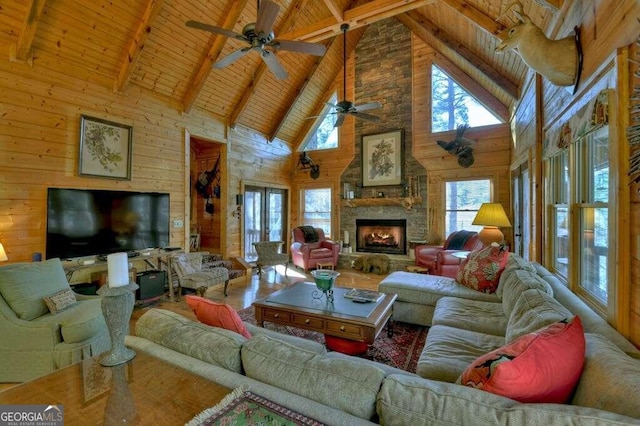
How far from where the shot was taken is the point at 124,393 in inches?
42.1

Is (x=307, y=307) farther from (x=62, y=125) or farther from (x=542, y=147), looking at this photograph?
(x=62, y=125)

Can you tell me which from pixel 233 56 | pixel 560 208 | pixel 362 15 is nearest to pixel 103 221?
pixel 233 56

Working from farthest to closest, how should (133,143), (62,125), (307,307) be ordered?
(133,143), (62,125), (307,307)

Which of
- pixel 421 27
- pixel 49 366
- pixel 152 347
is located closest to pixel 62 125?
pixel 49 366

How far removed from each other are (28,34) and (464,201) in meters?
7.24

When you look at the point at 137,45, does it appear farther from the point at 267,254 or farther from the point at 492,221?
the point at 492,221

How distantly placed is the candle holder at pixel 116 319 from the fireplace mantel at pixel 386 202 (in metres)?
5.96

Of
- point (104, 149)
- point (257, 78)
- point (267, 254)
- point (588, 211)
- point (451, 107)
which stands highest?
point (257, 78)

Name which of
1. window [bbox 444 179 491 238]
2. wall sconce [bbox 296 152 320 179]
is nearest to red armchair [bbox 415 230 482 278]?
window [bbox 444 179 491 238]

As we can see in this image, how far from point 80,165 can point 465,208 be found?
6767mm

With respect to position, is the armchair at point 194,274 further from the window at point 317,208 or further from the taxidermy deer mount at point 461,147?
the taxidermy deer mount at point 461,147

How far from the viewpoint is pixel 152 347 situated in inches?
53.6

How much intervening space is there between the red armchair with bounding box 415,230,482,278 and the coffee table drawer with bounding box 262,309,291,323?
336 cm

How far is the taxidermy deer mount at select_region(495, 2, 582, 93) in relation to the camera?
208 centimetres
